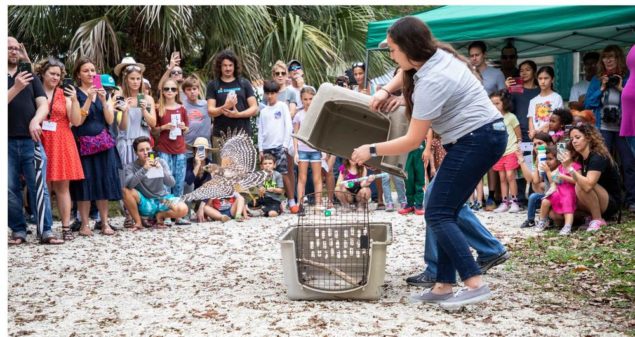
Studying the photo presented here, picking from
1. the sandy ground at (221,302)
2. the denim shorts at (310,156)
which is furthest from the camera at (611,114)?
the denim shorts at (310,156)

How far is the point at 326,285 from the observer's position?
13.9ft

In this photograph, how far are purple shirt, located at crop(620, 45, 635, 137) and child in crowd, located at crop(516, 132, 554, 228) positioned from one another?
4.48 feet

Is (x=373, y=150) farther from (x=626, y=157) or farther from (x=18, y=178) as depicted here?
(x=626, y=157)

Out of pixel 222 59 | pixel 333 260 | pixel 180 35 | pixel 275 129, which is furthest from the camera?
pixel 180 35

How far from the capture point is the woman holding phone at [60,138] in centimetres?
656

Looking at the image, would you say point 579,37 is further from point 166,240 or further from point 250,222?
point 166,240

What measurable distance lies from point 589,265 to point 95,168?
13.6ft

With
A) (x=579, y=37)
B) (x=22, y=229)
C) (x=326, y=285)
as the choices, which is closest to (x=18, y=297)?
(x=326, y=285)

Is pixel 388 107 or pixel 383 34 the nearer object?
pixel 388 107

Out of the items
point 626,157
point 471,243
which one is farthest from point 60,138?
point 626,157

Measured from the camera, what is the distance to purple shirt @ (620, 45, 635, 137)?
5112mm

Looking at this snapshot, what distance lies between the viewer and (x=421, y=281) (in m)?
4.45

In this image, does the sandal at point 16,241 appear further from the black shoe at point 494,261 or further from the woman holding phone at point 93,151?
the black shoe at point 494,261

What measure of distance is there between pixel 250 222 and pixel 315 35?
14.3 feet
